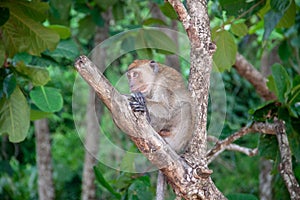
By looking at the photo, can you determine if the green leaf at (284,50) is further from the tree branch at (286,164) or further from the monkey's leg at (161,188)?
the monkey's leg at (161,188)

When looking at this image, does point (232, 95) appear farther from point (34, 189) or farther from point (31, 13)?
point (31, 13)

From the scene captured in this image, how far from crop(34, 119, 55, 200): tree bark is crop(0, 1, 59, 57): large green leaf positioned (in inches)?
47.2

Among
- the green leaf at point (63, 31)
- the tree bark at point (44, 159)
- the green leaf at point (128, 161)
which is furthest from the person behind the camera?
the tree bark at point (44, 159)

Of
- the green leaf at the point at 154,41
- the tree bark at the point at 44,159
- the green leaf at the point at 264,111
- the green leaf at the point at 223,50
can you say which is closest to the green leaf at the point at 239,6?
the green leaf at the point at 223,50

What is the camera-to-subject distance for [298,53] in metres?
3.64

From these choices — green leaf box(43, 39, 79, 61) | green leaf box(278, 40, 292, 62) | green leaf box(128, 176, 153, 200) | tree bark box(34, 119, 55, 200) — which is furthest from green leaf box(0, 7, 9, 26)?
green leaf box(278, 40, 292, 62)

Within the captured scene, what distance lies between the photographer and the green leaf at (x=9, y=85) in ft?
7.11

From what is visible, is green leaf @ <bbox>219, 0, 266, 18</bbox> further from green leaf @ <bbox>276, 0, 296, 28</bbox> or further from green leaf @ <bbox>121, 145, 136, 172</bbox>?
green leaf @ <bbox>121, 145, 136, 172</bbox>

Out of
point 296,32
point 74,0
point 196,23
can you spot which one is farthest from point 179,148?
point 296,32

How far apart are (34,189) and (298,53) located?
224 cm

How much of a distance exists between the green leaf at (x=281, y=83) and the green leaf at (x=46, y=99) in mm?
818

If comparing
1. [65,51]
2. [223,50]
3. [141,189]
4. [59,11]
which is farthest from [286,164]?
[59,11]

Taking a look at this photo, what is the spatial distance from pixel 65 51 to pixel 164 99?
88cm

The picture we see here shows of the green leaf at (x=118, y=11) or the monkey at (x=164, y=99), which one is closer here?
the monkey at (x=164, y=99)
